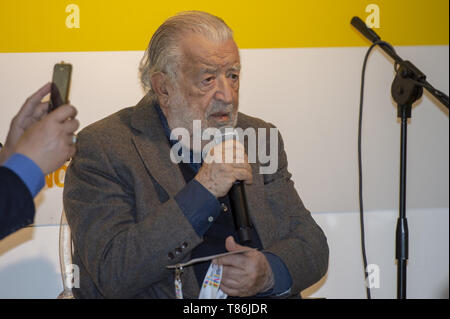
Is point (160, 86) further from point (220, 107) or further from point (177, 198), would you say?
point (177, 198)

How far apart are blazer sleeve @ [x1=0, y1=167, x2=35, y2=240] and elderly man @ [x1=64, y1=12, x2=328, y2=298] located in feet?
1.49

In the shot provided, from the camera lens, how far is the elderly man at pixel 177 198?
189 centimetres

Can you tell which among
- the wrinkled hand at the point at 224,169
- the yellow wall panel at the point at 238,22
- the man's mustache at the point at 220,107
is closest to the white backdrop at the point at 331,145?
the yellow wall panel at the point at 238,22

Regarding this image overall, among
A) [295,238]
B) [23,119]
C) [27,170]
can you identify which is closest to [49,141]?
[27,170]

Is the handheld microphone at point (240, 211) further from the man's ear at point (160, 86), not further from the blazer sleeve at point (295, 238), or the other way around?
the man's ear at point (160, 86)

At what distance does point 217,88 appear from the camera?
2232 millimetres

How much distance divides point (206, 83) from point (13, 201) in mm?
991

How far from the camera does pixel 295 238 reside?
230cm

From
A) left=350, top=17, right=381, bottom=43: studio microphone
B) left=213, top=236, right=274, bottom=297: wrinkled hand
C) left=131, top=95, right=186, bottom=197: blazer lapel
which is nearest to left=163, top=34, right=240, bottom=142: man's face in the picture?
left=131, top=95, right=186, bottom=197: blazer lapel

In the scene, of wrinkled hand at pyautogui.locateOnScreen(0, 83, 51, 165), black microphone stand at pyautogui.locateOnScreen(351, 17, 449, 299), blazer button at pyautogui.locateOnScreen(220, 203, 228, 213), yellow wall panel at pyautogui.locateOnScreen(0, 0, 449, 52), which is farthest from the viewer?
yellow wall panel at pyautogui.locateOnScreen(0, 0, 449, 52)

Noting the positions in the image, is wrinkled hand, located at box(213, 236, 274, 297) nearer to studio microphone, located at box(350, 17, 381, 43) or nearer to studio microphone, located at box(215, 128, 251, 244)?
studio microphone, located at box(215, 128, 251, 244)

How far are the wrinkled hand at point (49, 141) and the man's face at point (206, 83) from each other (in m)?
0.75

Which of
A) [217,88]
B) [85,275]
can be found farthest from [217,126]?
[85,275]

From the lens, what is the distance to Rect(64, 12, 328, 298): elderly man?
189 cm
